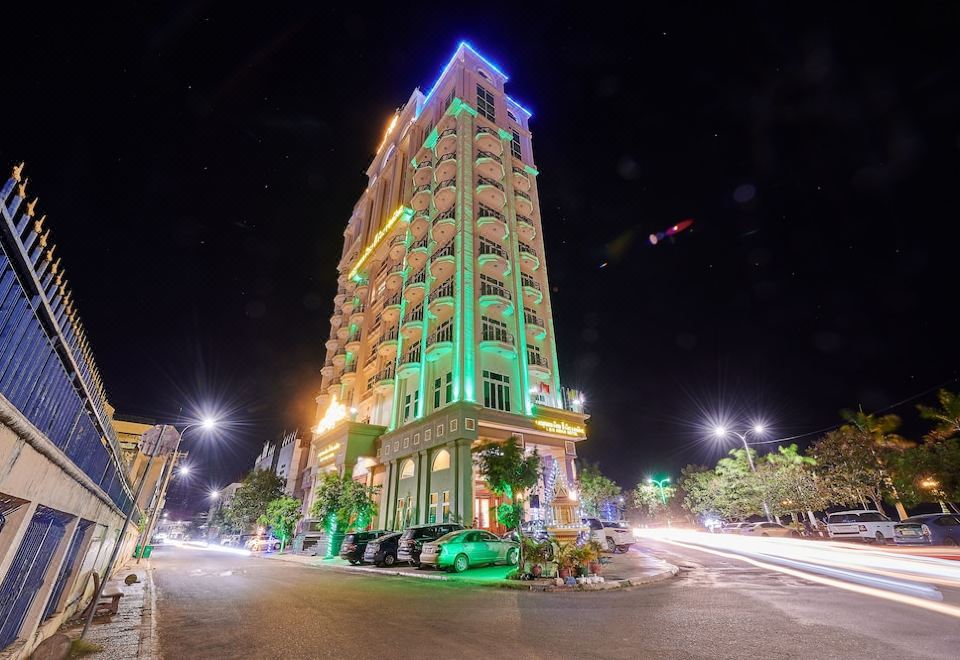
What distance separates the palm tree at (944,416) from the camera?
26984 millimetres

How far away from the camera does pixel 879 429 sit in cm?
3316

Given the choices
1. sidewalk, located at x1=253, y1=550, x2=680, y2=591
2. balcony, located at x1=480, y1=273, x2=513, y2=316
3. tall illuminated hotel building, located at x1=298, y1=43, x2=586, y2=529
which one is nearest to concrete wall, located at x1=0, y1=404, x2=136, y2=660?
sidewalk, located at x1=253, y1=550, x2=680, y2=591

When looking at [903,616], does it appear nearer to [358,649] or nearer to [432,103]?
[358,649]

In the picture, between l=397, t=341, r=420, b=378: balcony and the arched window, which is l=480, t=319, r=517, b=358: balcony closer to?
l=397, t=341, r=420, b=378: balcony

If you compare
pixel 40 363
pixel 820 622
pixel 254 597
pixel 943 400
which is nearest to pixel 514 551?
pixel 254 597

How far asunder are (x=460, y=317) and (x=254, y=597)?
2167 centimetres

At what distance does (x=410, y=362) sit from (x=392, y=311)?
8.31 meters

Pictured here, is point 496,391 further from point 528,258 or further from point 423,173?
point 423,173

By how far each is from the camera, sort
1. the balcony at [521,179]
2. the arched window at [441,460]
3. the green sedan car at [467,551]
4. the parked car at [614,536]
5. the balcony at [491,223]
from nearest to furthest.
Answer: the green sedan car at [467,551], the parked car at [614,536], the arched window at [441,460], the balcony at [491,223], the balcony at [521,179]

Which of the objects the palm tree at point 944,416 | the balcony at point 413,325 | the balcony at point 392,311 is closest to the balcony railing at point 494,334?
the balcony at point 413,325

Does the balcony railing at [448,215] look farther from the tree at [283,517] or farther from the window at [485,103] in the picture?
the tree at [283,517]

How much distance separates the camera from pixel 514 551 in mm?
16500

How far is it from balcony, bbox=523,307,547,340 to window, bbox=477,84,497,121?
24338 mm

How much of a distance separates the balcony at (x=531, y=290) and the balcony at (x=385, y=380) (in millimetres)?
13072
